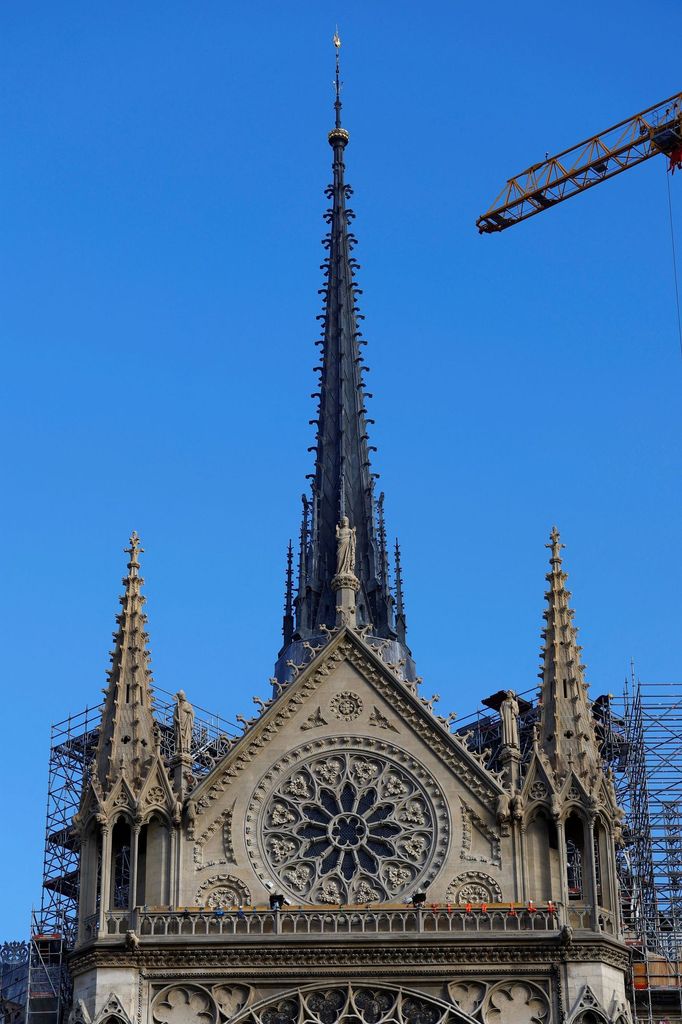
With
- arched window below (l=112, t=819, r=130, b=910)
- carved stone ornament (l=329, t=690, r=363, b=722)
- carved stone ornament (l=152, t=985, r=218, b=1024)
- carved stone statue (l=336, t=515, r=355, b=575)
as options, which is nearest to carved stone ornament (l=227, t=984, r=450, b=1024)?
carved stone ornament (l=152, t=985, r=218, b=1024)

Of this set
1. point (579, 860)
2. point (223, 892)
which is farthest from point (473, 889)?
point (223, 892)

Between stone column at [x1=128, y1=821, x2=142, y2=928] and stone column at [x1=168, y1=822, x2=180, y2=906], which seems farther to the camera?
stone column at [x1=168, y1=822, x2=180, y2=906]

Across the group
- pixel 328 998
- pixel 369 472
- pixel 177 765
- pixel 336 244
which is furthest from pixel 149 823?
pixel 336 244

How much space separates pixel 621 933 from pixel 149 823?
8.86 m

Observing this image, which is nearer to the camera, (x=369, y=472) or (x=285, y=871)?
(x=285, y=871)

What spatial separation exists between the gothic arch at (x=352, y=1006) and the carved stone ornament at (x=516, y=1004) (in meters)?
0.51

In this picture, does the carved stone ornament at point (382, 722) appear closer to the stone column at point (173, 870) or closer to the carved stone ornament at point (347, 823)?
the carved stone ornament at point (347, 823)

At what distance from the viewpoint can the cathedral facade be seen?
4516 centimetres

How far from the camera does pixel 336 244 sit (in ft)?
206

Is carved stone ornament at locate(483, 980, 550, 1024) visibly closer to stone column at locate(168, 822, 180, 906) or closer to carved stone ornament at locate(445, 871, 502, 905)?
carved stone ornament at locate(445, 871, 502, 905)

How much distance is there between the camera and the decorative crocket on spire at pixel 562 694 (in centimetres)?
4719

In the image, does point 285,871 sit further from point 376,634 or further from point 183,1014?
point 376,634

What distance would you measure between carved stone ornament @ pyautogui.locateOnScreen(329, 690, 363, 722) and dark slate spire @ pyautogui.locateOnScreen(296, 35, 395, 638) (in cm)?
665

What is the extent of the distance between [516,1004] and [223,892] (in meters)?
5.80
